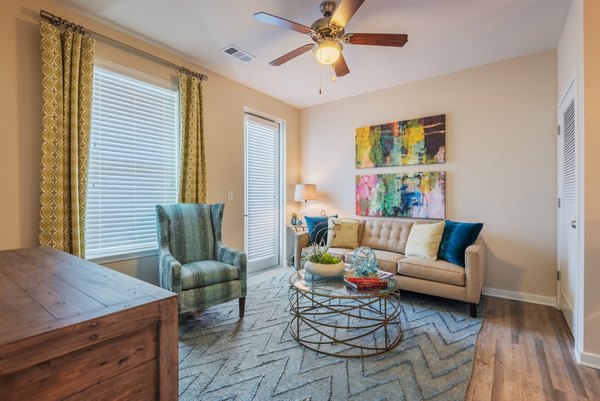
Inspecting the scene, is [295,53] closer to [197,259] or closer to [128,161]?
[128,161]

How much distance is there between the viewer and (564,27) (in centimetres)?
253

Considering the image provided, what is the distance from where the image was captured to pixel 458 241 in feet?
9.62

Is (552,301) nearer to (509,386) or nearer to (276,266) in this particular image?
(509,386)

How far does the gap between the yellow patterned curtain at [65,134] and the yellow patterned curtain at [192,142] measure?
867mm

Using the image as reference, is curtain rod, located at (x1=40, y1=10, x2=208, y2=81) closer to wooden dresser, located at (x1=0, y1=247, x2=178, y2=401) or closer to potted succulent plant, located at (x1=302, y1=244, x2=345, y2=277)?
wooden dresser, located at (x1=0, y1=247, x2=178, y2=401)

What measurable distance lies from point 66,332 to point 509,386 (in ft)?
7.47

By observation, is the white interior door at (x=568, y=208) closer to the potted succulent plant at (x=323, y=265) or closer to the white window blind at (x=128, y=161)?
the potted succulent plant at (x=323, y=265)

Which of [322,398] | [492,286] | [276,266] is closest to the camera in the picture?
[322,398]

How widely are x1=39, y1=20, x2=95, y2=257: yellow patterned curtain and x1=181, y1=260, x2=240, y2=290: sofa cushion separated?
2.82ft

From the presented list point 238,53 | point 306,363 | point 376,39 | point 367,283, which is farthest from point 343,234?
point 238,53

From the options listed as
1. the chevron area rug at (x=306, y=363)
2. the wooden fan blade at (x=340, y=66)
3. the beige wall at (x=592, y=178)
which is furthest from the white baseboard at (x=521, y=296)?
the wooden fan blade at (x=340, y=66)

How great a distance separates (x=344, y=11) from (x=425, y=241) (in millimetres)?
2361

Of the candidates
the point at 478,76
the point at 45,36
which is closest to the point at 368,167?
the point at 478,76

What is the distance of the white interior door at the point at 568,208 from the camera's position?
2205 millimetres
